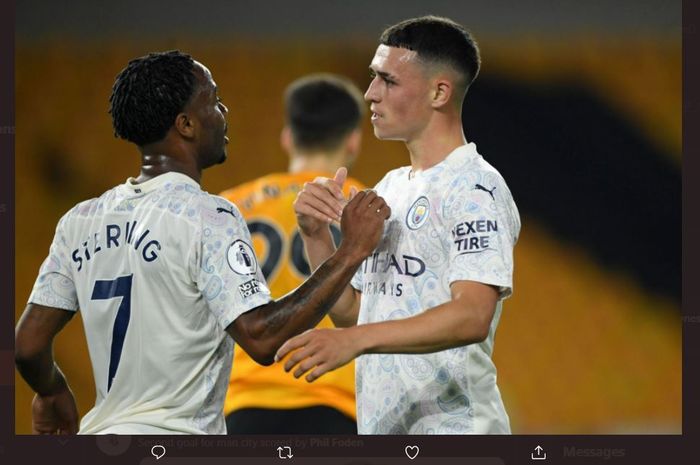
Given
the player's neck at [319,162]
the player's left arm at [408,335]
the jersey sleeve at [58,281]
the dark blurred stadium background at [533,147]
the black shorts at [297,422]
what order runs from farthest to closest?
the dark blurred stadium background at [533,147]
the player's neck at [319,162]
the black shorts at [297,422]
the jersey sleeve at [58,281]
the player's left arm at [408,335]

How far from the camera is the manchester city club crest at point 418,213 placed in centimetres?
273

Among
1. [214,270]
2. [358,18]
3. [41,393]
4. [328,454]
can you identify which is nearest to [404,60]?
[214,270]

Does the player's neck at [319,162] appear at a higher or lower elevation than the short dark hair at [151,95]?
higher

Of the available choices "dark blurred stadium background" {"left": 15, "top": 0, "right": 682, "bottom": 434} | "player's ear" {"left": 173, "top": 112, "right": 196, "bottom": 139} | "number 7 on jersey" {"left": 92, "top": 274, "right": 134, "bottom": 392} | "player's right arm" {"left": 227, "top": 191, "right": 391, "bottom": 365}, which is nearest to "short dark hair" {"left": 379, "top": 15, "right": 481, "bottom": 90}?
"player's right arm" {"left": 227, "top": 191, "right": 391, "bottom": 365}

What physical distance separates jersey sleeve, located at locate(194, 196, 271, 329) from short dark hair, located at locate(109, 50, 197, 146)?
273 millimetres

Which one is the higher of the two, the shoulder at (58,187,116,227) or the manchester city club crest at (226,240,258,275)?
the shoulder at (58,187,116,227)

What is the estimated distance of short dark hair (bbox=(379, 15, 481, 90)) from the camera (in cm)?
283

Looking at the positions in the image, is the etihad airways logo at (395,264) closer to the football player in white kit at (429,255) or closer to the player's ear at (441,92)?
the football player in white kit at (429,255)

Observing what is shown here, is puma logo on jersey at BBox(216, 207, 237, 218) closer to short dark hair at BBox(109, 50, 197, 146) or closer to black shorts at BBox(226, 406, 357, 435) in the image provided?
short dark hair at BBox(109, 50, 197, 146)

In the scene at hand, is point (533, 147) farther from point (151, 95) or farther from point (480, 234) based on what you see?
point (151, 95)

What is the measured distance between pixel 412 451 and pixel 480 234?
531 millimetres

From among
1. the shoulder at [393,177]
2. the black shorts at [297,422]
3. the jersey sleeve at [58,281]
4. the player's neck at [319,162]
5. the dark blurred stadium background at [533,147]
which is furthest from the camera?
the dark blurred stadium background at [533,147]

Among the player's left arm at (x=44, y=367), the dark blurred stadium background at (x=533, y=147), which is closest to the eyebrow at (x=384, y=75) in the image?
the player's left arm at (x=44, y=367)

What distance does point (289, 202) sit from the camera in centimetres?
418
